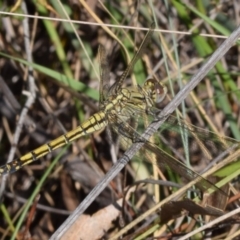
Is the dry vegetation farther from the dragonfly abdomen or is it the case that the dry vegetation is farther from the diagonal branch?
the diagonal branch

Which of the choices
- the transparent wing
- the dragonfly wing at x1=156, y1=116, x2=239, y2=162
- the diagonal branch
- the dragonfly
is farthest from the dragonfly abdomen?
the diagonal branch

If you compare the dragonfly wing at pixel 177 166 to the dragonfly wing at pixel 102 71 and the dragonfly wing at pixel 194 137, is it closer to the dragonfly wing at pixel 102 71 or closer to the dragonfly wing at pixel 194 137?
the dragonfly wing at pixel 194 137

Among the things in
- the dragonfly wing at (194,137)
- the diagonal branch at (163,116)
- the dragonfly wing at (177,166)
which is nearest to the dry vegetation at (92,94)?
the dragonfly wing at (194,137)

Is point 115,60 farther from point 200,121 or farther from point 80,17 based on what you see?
point 200,121

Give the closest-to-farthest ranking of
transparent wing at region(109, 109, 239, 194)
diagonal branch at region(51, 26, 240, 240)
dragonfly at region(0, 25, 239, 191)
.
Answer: diagonal branch at region(51, 26, 240, 240) → transparent wing at region(109, 109, 239, 194) → dragonfly at region(0, 25, 239, 191)

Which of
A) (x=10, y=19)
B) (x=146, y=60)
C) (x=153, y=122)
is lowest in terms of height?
(x=153, y=122)

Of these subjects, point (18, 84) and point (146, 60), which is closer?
point (146, 60)

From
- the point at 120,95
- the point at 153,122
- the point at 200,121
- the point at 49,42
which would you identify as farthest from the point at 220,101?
the point at 49,42

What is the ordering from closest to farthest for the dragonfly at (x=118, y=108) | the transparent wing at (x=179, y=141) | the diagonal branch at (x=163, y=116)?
the diagonal branch at (x=163, y=116)
the transparent wing at (x=179, y=141)
the dragonfly at (x=118, y=108)
